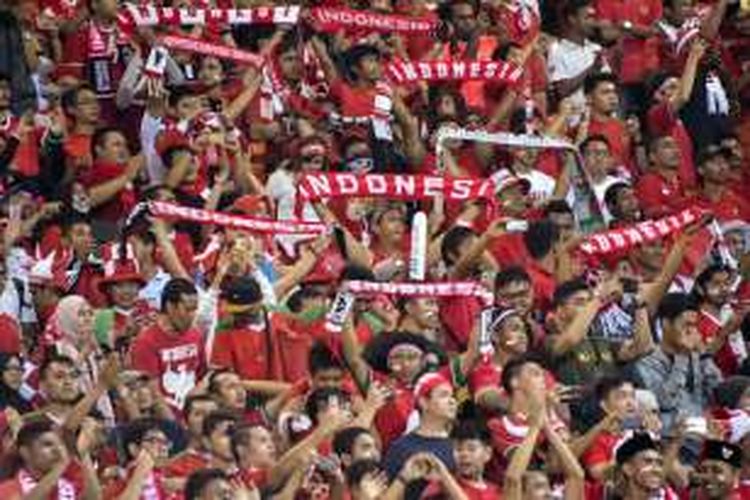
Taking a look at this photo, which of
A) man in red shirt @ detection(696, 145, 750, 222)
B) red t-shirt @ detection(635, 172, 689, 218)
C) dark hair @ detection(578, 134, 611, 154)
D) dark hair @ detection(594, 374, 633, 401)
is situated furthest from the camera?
man in red shirt @ detection(696, 145, 750, 222)

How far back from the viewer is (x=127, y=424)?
46.2ft

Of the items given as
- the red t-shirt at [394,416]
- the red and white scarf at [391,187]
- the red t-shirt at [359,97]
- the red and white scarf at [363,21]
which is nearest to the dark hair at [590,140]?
the red t-shirt at [359,97]

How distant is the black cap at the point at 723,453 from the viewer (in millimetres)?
15281

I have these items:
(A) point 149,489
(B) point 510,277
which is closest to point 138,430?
(A) point 149,489

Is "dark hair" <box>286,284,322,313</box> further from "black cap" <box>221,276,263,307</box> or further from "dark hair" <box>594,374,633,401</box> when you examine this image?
"dark hair" <box>594,374,633,401</box>

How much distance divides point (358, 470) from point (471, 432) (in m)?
0.75

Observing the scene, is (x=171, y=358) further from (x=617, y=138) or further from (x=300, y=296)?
(x=617, y=138)

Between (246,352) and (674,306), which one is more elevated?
(246,352)

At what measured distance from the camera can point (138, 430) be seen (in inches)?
547

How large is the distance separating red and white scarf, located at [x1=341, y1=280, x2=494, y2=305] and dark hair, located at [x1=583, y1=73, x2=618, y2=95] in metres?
3.67

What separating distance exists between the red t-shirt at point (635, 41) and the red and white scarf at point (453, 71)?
2.04 metres

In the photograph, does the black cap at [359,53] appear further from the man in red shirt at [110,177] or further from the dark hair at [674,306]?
the dark hair at [674,306]

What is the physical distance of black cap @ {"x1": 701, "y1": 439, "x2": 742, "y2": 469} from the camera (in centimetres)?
1528

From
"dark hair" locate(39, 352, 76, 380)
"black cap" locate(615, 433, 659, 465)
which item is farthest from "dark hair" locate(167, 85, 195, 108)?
"black cap" locate(615, 433, 659, 465)
